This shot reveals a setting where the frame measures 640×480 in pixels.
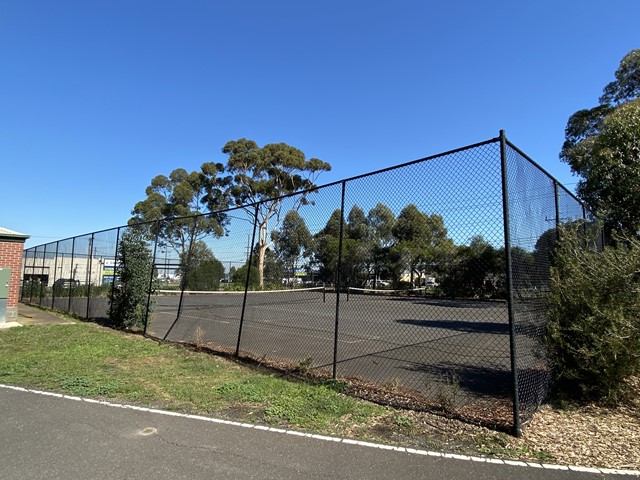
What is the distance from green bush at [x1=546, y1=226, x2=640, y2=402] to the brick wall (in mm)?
14781

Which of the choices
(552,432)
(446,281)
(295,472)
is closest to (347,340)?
(446,281)

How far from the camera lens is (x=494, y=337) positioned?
11.5 m

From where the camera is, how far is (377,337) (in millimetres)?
11078

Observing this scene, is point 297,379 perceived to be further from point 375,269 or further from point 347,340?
point 347,340

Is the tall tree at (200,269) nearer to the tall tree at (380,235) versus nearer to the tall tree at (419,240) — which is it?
the tall tree at (380,235)

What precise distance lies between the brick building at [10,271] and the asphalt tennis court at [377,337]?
14.2 feet

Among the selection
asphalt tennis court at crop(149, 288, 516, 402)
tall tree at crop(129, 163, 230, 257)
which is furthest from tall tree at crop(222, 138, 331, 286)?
asphalt tennis court at crop(149, 288, 516, 402)

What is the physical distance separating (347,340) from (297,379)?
4213 mm

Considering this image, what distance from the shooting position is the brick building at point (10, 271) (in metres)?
12.8

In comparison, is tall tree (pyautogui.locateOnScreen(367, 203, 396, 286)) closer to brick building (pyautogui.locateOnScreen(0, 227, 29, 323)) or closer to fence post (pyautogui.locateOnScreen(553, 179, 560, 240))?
fence post (pyautogui.locateOnScreen(553, 179, 560, 240))

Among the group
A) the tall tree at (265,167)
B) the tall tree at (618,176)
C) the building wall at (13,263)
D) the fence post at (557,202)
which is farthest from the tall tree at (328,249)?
the tall tree at (265,167)

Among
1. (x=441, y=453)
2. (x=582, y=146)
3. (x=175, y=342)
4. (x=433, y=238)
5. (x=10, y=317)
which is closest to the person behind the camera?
(x=441, y=453)

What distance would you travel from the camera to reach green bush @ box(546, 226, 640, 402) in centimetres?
489

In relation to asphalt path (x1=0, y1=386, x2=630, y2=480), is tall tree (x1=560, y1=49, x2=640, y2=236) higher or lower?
higher
